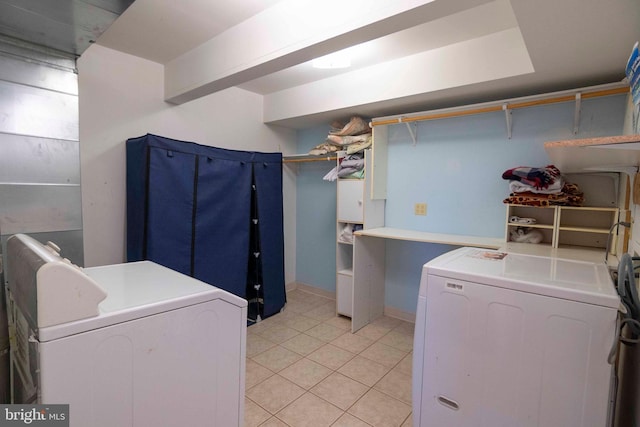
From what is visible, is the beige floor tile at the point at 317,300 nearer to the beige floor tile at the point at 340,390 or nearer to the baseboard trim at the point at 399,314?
the baseboard trim at the point at 399,314

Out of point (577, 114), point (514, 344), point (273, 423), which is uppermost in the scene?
point (577, 114)

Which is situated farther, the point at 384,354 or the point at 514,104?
the point at 384,354

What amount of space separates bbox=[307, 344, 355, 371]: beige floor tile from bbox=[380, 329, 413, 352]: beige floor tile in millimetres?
429

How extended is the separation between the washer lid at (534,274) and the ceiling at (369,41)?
114 cm

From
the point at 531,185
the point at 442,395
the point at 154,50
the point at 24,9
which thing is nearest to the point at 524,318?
the point at 442,395

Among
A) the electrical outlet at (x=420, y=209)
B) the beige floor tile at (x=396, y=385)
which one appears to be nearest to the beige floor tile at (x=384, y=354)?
the beige floor tile at (x=396, y=385)

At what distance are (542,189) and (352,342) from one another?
6.52 ft

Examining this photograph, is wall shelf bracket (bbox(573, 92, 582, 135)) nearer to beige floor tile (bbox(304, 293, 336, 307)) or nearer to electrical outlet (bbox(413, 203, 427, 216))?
electrical outlet (bbox(413, 203, 427, 216))

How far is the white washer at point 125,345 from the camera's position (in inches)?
34.1

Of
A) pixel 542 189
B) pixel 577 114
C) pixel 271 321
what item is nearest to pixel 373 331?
pixel 271 321

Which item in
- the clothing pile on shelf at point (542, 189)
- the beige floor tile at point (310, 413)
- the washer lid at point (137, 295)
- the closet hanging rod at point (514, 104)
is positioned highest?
the closet hanging rod at point (514, 104)

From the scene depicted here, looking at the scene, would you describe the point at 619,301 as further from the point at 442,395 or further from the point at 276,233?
the point at 276,233

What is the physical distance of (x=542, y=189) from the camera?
2.26 meters

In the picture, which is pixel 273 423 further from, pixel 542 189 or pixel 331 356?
pixel 542 189
